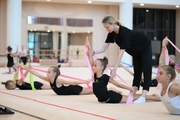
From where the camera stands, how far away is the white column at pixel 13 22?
79.0ft

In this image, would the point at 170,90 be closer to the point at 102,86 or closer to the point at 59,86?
the point at 102,86

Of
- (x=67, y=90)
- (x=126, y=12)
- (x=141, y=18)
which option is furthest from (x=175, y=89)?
(x=141, y=18)

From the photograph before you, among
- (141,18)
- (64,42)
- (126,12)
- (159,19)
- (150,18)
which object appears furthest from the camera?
(64,42)

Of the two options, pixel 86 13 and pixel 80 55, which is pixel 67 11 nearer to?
pixel 86 13

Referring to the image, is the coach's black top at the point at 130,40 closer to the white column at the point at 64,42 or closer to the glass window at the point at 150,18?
the glass window at the point at 150,18

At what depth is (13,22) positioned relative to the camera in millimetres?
24203

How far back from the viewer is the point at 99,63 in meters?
5.57

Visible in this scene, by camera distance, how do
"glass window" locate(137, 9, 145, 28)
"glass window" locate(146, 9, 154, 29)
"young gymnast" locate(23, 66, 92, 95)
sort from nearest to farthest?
1. "young gymnast" locate(23, 66, 92, 95)
2. "glass window" locate(137, 9, 145, 28)
3. "glass window" locate(146, 9, 154, 29)

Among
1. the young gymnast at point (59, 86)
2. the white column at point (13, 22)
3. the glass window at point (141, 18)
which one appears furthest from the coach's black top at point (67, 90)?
the glass window at point (141, 18)

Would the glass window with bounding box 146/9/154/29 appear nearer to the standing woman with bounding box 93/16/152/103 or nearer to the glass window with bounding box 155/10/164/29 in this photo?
the glass window with bounding box 155/10/164/29

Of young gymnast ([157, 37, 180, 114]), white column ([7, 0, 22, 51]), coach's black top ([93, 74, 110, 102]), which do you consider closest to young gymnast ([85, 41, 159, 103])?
coach's black top ([93, 74, 110, 102])

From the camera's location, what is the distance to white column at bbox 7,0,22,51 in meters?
24.1

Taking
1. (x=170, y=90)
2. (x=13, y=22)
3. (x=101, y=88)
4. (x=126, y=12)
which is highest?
(x=126, y=12)

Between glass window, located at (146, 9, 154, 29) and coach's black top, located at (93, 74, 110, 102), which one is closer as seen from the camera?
coach's black top, located at (93, 74, 110, 102)
